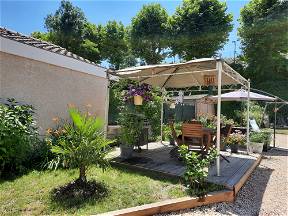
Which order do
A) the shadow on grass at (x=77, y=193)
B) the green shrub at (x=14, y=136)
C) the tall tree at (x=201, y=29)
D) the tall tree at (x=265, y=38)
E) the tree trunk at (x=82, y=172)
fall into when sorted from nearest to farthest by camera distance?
the shadow on grass at (x=77, y=193)
the tree trunk at (x=82, y=172)
the green shrub at (x=14, y=136)
the tall tree at (x=265, y=38)
the tall tree at (x=201, y=29)

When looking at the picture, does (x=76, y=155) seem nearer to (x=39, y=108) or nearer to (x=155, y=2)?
(x=39, y=108)

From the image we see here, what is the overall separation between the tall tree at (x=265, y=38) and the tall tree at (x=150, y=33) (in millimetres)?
7945

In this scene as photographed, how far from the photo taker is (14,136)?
576 centimetres

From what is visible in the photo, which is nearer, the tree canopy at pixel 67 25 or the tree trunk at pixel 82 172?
the tree trunk at pixel 82 172

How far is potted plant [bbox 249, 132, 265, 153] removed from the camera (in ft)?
36.4

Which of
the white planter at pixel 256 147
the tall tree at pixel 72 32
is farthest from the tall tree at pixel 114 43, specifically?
the white planter at pixel 256 147

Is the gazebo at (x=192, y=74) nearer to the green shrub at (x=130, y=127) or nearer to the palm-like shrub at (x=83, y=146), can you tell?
the green shrub at (x=130, y=127)

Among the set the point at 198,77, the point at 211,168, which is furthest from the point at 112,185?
the point at 198,77

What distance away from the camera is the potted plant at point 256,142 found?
36.4 ft

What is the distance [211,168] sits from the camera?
706 cm

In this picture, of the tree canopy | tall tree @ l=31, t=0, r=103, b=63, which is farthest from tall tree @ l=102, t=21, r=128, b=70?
the tree canopy

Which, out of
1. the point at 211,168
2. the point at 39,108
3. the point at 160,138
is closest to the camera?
the point at 211,168

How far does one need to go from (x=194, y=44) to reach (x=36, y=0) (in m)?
19.0

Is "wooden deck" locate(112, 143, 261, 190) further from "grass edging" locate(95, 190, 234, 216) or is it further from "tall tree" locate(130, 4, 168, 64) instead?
"tall tree" locate(130, 4, 168, 64)
